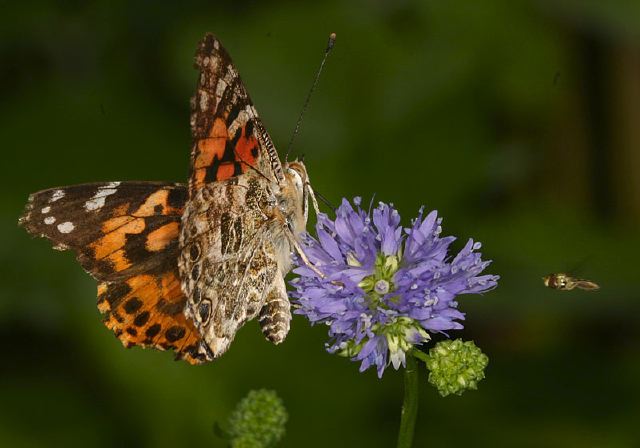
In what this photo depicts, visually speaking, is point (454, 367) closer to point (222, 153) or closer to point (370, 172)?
point (222, 153)

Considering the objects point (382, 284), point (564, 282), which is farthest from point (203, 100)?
point (564, 282)

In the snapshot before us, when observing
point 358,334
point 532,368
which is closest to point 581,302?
point 532,368

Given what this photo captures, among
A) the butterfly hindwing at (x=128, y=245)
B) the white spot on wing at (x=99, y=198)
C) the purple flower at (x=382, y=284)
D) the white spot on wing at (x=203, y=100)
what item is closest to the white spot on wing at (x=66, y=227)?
the butterfly hindwing at (x=128, y=245)

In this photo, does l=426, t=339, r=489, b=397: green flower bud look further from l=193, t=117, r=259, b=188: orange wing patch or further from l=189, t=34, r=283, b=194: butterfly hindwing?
l=193, t=117, r=259, b=188: orange wing patch

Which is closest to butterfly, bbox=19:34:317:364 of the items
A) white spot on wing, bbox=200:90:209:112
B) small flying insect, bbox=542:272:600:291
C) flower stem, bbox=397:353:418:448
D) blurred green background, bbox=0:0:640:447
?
white spot on wing, bbox=200:90:209:112

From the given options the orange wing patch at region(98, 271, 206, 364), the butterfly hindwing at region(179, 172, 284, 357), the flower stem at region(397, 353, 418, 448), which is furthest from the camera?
the orange wing patch at region(98, 271, 206, 364)

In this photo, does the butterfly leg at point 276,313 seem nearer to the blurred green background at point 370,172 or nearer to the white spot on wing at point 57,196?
the white spot on wing at point 57,196

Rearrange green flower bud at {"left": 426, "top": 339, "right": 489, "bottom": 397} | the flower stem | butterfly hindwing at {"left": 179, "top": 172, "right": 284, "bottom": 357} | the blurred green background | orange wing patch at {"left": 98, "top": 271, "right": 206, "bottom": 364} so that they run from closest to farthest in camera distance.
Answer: the flower stem
green flower bud at {"left": 426, "top": 339, "right": 489, "bottom": 397}
butterfly hindwing at {"left": 179, "top": 172, "right": 284, "bottom": 357}
orange wing patch at {"left": 98, "top": 271, "right": 206, "bottom": 364}
the blurred green background

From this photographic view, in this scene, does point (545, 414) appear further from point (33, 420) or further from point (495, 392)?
point (33, 420)
